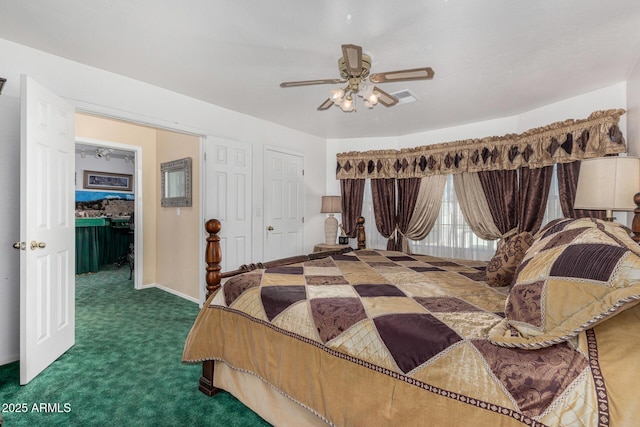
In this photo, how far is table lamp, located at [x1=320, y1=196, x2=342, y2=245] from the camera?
4.82 m

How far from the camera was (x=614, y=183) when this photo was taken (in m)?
2.19

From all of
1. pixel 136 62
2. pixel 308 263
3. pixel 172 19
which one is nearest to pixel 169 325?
pixel 308 263

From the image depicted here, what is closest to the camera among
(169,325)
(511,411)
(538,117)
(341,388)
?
(511,411)

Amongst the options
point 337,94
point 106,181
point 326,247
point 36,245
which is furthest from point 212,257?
point 106,181

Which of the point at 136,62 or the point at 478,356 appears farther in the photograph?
the point at 136,62

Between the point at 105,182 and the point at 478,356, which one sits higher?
the point at 105,182

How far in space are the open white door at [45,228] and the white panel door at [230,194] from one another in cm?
132

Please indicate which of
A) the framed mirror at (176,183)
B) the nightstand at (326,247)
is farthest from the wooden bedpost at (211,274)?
the nightstand at (326,247)

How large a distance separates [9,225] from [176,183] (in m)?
2.01

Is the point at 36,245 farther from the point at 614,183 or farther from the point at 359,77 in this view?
the point at 614,183

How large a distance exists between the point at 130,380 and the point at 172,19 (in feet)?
8.02

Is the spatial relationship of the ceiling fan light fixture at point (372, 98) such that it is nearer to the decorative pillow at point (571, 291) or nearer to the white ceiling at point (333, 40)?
the white ceiling at point (333, 40)

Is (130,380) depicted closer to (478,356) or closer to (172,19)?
(478,356)

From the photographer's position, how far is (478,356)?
1.03 metres
